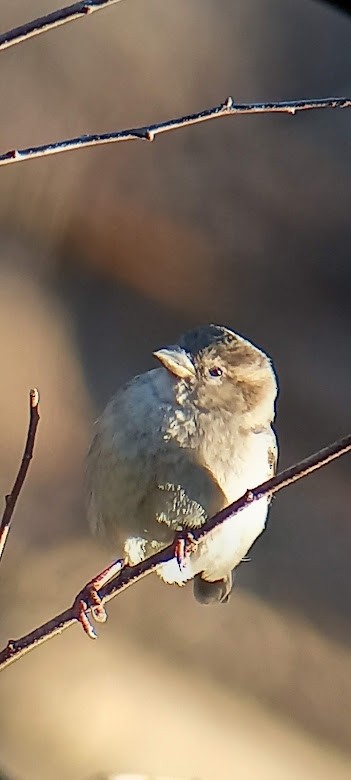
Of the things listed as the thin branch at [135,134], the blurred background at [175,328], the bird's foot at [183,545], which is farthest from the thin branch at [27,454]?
the blurred background at [175,328]

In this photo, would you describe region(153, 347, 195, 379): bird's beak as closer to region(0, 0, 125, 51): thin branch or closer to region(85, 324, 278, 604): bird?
region(85, 324, 278, 604): bird

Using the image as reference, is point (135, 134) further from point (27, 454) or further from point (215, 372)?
point (215, 372)

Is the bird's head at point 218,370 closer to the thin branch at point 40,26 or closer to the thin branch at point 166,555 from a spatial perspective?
the thin branch at point 166,555

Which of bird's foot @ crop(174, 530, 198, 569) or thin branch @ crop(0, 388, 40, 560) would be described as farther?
bird's foot @ crop(174, 530, 198, 569)

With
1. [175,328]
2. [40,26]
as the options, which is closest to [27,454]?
[40,26]

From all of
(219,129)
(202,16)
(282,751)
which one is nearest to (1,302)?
(219,129)

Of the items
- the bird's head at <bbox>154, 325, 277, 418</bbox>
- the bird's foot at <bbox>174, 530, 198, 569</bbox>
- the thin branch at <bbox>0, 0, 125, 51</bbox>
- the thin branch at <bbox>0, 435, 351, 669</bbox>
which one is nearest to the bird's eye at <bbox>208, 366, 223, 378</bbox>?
the bird's head at <bbox>154, 325, 277, 418</bbox>
